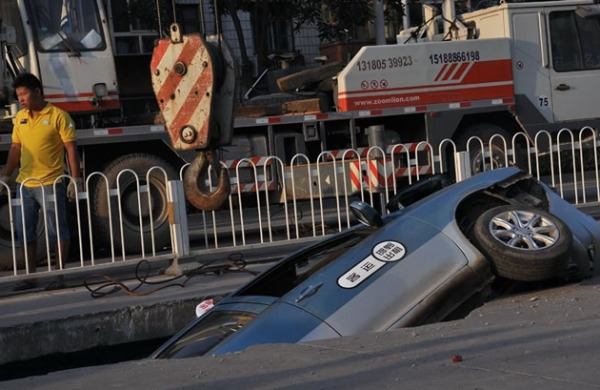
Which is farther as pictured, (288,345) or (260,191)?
(260,191)

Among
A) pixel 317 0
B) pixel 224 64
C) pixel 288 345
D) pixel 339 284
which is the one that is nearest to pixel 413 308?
pixel 339 284

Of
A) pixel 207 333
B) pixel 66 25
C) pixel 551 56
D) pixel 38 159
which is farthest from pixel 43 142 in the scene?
pixel 551 56

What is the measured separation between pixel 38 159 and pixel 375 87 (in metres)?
6.12

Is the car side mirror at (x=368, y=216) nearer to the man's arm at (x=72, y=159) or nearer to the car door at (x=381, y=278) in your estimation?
the car door at (x=381, y=278)

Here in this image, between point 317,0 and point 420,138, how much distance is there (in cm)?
606

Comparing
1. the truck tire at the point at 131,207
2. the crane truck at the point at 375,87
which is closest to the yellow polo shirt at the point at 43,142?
the truck tire at the point at 131,207

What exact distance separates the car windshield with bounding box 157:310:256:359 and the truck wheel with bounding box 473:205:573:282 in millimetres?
1503

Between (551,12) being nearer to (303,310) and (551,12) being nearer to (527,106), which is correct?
(527,106)

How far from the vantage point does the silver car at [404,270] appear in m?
6.09

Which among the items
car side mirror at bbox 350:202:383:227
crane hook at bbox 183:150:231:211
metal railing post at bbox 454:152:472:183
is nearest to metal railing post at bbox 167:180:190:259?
crane hook at bbox 183:150:231:211

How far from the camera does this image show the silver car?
609 cm

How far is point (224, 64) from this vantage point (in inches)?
304

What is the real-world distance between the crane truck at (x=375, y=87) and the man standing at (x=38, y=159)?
2.22 metres

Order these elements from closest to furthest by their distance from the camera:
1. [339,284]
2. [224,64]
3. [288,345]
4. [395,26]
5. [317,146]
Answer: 1. [288,345]
2. [339,284]
3. [224,64]
4. [317,146]
5. [395,26]
